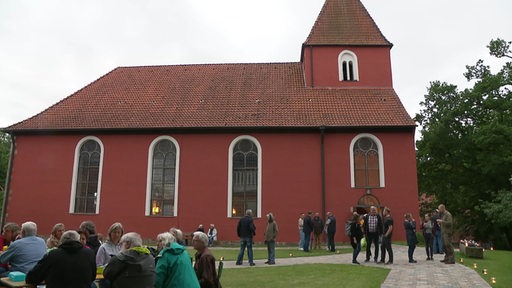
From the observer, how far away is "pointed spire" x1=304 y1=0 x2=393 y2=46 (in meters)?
21.5

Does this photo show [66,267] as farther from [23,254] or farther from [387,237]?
[387,237]

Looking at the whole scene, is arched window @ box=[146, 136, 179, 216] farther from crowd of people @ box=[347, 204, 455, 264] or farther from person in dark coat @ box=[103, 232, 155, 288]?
person in dark coat @ box=[103, 232, 155, 288]

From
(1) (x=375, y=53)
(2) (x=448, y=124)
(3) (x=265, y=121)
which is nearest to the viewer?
(3) (x=265, y=121)

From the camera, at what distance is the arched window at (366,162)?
58.6 feet

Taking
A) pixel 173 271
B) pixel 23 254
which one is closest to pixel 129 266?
pixel 173 271

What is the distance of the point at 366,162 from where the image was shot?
714 inches

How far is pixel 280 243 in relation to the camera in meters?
17.5

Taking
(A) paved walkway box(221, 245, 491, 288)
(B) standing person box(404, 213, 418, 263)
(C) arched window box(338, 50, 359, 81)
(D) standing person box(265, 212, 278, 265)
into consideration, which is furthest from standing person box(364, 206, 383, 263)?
(C) arched window box(338, 50, 359, 81)

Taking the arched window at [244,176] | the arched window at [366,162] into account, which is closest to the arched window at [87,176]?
the arched window at [244,176]

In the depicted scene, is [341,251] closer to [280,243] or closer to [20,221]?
[280,243]

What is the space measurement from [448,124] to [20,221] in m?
23.5

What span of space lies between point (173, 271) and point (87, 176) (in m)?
16.1

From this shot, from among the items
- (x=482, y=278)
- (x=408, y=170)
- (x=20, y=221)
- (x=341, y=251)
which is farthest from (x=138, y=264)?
(x=20, y=221)

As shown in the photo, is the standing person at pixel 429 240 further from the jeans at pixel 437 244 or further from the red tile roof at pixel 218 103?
the red tile roof at pixel 218 103
